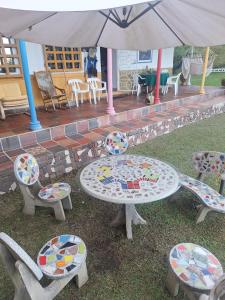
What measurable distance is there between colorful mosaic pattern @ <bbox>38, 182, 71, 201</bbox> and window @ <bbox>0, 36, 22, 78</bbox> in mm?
3837

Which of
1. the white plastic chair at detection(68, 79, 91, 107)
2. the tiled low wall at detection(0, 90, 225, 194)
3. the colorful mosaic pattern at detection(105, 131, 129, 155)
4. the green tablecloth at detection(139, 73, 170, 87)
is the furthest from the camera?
the green tablecloth at detection(139, 73, 170, 87)

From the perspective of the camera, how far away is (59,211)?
254cm

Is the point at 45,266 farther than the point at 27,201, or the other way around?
the point at 27,201

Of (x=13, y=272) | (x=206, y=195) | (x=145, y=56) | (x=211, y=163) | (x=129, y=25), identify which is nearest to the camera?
(x=13, y=272)

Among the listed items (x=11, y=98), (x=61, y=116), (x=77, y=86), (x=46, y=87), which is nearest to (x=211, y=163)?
(x=61, y=116)

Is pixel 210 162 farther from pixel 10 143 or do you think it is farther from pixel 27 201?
pixel 10 143

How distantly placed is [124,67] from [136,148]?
5.09 m

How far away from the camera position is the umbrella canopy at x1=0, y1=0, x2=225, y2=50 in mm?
1878

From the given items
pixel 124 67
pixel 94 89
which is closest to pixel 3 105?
pixel 94 89

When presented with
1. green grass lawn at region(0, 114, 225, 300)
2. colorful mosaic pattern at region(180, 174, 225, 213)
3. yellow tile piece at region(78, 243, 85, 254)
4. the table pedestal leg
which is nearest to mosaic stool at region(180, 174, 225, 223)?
colorful mosaic pattern at region(180, 174, 225, 213)

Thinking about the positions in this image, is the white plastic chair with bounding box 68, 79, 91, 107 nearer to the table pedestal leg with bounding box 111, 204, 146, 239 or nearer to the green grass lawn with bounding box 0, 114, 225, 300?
the green grass lawn with bounding box 0, 114, 225, 300

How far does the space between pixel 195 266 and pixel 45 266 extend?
44.4 inches

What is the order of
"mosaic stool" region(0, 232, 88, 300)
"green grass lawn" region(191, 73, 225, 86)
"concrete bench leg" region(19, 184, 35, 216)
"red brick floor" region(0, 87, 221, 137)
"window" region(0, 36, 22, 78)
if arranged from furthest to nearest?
1. "green grass lawn" region(191, 73, 225, 86)
2. "window" region(0, 36, 22, 78)
3. "red brick floor" region(0, 87, 221, 137)
4. "concrete bench leg" region(19, 184, 35, 216)
5. "mosaic stool" region(0, 232, 88, 300)

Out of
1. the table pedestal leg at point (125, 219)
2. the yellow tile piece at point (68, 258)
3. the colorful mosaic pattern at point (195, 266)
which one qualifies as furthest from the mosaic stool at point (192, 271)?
the yellow tile piece at point (68, 258)
